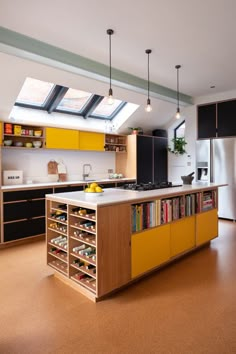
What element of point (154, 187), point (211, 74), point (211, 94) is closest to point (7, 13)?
point (154, 187)

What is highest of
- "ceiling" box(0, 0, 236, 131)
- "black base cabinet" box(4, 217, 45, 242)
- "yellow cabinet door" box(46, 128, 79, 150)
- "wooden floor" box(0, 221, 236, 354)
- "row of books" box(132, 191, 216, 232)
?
"ceiling" box(0, 0, 236, 131)

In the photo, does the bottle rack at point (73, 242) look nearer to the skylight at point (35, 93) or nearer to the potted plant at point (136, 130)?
the skylight at point (35, 93)

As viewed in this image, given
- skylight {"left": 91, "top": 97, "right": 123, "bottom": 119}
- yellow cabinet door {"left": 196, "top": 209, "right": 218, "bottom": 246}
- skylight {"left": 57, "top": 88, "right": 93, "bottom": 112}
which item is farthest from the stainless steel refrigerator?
skylight {"left": 57, "top": 88, "right": 93, "bottom": 112}

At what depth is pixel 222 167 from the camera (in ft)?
17.9

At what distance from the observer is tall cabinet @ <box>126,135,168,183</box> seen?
19.7ft

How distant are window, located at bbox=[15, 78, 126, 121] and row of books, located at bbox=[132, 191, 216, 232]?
310cm

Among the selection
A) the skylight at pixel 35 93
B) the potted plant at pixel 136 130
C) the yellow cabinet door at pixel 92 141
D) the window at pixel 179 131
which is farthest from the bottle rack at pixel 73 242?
the window at pixel 179 131

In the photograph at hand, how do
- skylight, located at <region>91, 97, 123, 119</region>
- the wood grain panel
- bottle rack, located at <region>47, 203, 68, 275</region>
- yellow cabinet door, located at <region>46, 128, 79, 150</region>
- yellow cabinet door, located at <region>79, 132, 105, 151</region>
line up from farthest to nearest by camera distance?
skylight, located at <region>91, 97, 123, 119</region>
yellow cabinet door, located at <region>79, 132, 105, 151</region>
yellow cabinet door, located at <region>46, 128, 79, 150</region>
bottle rack, located at <region>47, 203, 68, 275</region>
the wood grain panel

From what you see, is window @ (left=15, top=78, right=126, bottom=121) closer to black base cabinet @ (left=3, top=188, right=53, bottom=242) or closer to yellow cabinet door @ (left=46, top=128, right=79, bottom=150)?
yellow cabinet door @ (left=46, top=128, right=79, bottom=150)

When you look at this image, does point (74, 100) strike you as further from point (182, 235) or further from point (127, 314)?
point (127, 314)

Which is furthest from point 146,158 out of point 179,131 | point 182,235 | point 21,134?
point 182,235

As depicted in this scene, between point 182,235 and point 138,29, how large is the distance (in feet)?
8.85

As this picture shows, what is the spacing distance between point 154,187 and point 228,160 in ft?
9.22

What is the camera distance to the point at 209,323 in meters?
1.96
